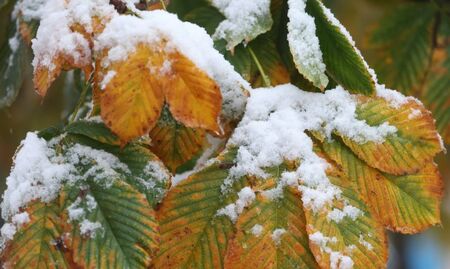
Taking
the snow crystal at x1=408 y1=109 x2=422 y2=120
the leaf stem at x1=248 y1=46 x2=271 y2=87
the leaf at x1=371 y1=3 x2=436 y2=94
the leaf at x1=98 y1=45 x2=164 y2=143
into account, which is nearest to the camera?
the leaf at x1=98 y1=45 x2=164 y2=143

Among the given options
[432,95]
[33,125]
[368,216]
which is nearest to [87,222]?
[368,216]

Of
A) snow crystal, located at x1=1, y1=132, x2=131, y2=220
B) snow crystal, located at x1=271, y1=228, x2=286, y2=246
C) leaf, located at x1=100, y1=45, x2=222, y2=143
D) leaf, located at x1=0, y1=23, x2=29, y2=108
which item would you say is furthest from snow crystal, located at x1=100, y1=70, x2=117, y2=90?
leaf, located at x1=0, y1=23, x2=29, y2=108

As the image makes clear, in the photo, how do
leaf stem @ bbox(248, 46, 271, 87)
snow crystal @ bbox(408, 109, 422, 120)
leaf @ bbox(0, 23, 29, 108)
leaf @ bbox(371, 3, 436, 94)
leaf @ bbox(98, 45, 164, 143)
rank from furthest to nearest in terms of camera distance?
leaf @ bbox(371, 3, 436, 94), leaf @ bbox(0, 23, 29, 108), leaf stem @ bbox(248, 46, 271, 87), snow crystal @ bbox(408, 109, 422, 120), leaf @ bbox(98, 45, 164, 143)

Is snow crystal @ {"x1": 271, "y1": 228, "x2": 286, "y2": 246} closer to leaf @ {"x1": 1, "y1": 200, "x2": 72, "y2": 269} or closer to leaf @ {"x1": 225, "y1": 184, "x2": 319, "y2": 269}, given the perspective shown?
leaf @ {"x1": 225, "y1": 184, "x2": 319, "y2": 269}

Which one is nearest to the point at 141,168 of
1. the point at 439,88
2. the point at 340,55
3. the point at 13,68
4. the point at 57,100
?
the point at 340,55

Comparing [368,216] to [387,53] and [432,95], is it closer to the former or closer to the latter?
[432,95]

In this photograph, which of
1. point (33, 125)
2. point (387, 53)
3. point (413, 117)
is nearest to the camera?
point (413, 117)
